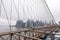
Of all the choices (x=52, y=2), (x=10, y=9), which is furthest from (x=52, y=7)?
(x=10, y=9)

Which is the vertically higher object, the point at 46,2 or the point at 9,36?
the point at 46,2

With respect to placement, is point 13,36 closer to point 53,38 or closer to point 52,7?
point 53,38

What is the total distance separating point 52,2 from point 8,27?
10540 mm

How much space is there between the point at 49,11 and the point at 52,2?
1.58 m

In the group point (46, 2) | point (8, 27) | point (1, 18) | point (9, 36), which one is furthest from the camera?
point (46, 2)

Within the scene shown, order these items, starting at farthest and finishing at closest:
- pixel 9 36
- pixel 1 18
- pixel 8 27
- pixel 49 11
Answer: pixel 49 11, pixel 8 27, pixel 1 18, pixel 9 36

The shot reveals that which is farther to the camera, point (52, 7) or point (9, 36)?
point (52, 7)

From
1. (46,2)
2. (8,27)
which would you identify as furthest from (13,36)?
(46,2)

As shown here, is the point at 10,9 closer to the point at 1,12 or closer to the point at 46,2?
the point at 1,12

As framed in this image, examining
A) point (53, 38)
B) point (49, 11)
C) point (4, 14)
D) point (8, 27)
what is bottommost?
point (53, 38)

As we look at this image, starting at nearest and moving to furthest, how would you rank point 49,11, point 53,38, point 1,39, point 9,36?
point 1,39 → point 9,36 → point 53,38 → point 49,11

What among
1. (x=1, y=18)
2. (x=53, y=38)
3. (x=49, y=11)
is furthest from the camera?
(x=49, y=11)

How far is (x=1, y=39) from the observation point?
2.45 meters

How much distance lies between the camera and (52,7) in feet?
44.1
